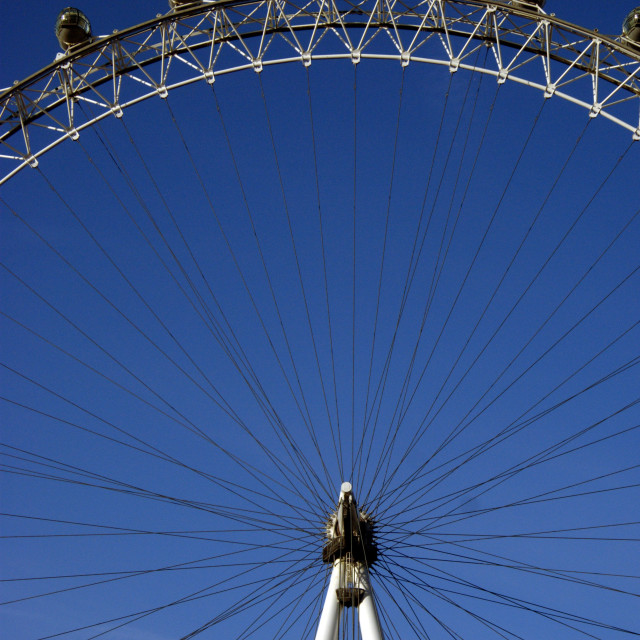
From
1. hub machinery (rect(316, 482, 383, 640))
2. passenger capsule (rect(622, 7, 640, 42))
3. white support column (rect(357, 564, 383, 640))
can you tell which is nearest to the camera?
white support column (rect(357, 564, 383, 640))

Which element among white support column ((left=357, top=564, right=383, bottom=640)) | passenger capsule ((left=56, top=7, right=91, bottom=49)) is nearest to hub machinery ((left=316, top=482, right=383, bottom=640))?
white support column ((left=357, top=564, right=383, bottom=640))

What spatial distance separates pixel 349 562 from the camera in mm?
27016

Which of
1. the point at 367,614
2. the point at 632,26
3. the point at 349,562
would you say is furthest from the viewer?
the point at 632,26

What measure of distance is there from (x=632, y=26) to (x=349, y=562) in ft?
56.1

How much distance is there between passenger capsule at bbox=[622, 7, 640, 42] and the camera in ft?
101

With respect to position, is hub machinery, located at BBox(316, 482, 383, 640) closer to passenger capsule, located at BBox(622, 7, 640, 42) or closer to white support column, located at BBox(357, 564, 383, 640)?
white support column, located at BBox(357, 564, 383, 640)

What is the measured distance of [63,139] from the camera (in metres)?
30.4

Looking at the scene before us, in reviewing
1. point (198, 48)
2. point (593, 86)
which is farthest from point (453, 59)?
point (198, 48)

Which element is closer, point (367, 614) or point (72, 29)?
point (367, 614)

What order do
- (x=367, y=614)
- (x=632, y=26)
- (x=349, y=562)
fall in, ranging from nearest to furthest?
(x=367, y=614) < (x=349, y=562) < (x=632, y=26)

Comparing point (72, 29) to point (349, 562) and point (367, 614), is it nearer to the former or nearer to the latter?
point (349, 562)

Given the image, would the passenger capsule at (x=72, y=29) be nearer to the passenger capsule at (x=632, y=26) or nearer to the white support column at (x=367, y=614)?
the passenger capsule at (x=632, y=26)

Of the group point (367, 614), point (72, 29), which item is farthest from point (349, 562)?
point (72, 29)

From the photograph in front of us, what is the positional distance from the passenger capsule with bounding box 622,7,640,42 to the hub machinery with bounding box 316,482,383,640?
49.9ft
